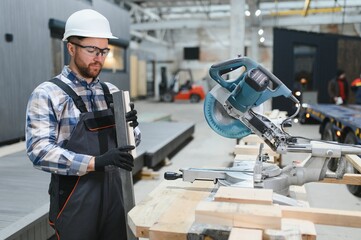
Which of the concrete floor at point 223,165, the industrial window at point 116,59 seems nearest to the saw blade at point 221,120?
the concrete floor at point 223,165

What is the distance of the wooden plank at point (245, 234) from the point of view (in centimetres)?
107

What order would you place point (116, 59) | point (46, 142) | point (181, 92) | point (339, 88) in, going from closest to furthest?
1. point (46, 142)
2. point (339, 88)
3. point (116, 59)
4. point (181, 92)

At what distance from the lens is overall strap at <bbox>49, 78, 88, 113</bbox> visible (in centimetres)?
156

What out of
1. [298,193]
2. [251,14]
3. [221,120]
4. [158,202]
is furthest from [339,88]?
[158,202]

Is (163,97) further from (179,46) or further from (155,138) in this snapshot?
(155,138)

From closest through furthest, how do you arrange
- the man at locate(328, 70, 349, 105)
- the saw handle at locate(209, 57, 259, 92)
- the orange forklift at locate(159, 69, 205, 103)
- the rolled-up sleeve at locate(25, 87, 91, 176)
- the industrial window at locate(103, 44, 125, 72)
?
the rolled-up sleeve at locate(25, 87, 91, 176) < the saw handle at locate(209, 57, 259, 92) < the man at locate(328, 70, 349, 105) < the industrial window at locate(103, 44, 125, 72) < the orange forklift at locate(159, 69, 205, 103)

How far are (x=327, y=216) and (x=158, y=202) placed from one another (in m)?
0.66

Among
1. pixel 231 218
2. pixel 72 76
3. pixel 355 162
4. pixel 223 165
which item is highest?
pixel 72 76

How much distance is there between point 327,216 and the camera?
127 cm

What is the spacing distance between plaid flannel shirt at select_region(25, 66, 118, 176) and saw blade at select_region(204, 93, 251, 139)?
0.63m

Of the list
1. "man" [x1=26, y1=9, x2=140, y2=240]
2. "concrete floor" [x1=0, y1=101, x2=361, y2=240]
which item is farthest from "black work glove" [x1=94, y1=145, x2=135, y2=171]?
"concrete floor" [x1=0, y1=101, x2=361, y2=240]

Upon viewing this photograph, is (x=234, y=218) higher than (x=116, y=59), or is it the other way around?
(x=116, y=59)

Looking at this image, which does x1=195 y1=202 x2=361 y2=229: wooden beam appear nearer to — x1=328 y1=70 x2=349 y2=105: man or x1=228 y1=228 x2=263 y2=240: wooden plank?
x1=228 y1=228 x2=263 y2=240: wooden plank

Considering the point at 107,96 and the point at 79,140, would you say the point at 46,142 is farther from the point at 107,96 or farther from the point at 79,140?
the point at 107,96
